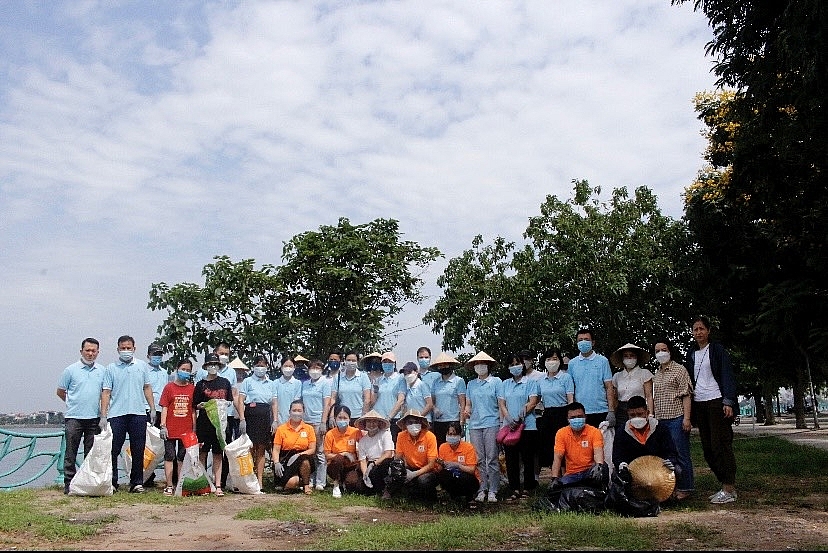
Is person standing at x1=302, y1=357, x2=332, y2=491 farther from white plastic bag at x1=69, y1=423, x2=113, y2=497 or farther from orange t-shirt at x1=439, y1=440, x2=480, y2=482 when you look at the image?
white plastic bag at x1=69, y1=423, x2=113, y2=497

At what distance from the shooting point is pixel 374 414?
401 inches

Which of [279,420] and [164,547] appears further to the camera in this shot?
[279,420]

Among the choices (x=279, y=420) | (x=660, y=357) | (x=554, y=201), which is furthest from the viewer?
(x=554, y=201)

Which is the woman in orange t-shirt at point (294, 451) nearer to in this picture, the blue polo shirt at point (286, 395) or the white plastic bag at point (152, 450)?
the blue polo shirt at point (286, 395)

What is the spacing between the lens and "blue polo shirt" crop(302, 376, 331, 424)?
1095 cm

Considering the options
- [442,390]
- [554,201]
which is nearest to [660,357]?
[442,390]

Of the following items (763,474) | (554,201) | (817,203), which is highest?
(554,201)

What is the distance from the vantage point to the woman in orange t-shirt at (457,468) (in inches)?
363

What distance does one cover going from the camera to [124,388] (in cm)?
1020

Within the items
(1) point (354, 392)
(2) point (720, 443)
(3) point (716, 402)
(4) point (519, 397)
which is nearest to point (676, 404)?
(3) point (716, 402)

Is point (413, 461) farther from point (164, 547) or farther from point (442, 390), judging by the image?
point (164, 547)

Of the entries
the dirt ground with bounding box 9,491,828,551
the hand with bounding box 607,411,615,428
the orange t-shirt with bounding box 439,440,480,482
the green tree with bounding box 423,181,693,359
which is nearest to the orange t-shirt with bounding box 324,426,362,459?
the dirt ground with bounding box 9,491,828,551

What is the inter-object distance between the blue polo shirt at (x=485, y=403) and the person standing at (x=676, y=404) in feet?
6.25

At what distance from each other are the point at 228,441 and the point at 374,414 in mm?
2356
